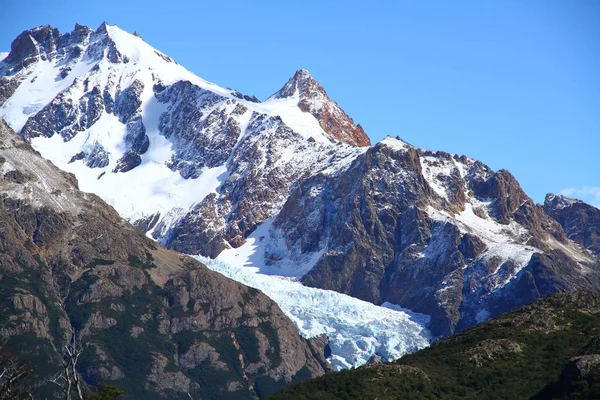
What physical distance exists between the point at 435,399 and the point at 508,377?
34.4 ft

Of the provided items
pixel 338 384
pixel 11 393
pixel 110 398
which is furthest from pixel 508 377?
pixel 11 393

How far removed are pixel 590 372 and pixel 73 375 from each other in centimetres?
5329

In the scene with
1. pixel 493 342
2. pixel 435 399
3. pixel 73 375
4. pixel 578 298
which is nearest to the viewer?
pixel 73 375

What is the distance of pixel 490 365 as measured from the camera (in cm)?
16200

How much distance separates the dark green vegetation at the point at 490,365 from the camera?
15400 cm

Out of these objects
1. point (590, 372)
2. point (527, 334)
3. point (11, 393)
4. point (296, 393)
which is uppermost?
point (527, 334)

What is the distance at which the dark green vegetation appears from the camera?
154 meters

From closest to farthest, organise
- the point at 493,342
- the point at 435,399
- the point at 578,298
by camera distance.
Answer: the point at 435,399 → the point at 493,342 → the point at 578,298

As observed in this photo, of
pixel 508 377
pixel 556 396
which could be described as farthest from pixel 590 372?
pixel 508 377

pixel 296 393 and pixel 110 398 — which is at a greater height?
pixel 296 393

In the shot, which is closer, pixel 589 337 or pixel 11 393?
pixel 11 393

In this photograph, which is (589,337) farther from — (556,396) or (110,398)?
(110,398)

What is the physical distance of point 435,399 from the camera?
15300cm

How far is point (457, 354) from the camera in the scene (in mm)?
168000
